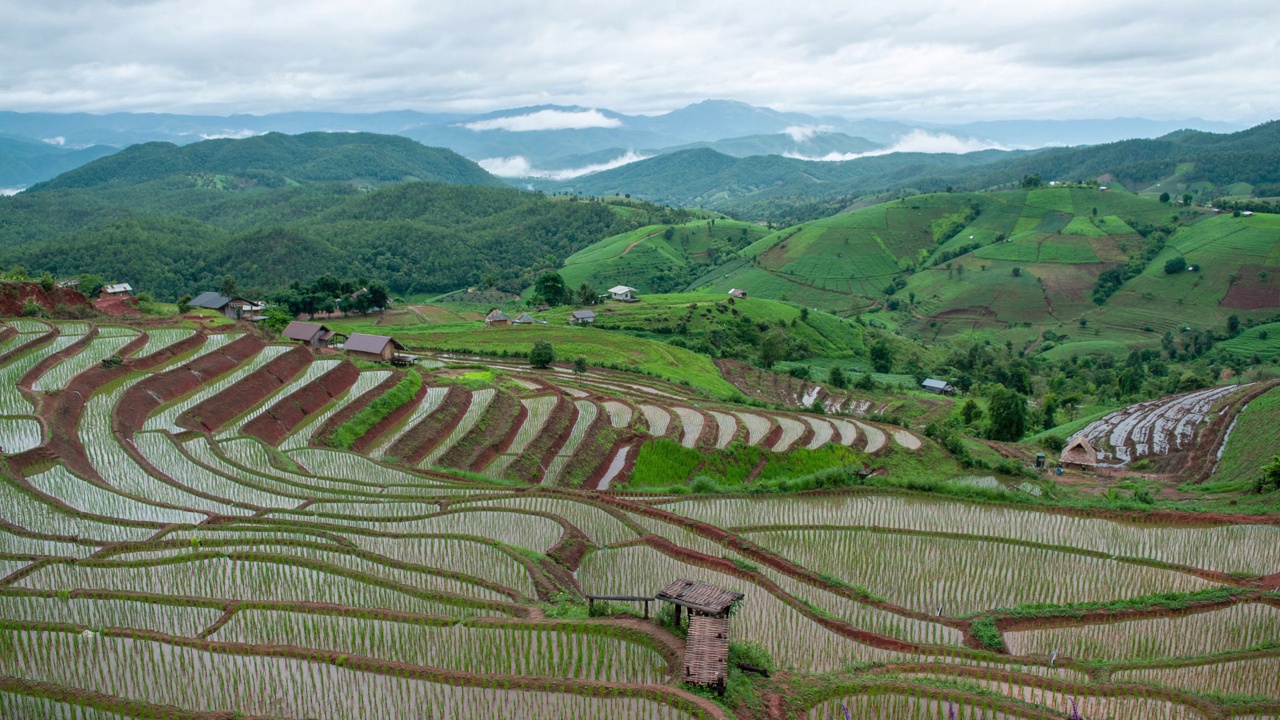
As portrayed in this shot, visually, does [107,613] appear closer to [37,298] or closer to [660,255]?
[37,298]

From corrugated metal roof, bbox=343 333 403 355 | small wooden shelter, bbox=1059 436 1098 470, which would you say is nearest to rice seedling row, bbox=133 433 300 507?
corrugated metal roof, bbox=343 333 403 355

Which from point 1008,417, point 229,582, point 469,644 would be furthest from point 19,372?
point 1008,417

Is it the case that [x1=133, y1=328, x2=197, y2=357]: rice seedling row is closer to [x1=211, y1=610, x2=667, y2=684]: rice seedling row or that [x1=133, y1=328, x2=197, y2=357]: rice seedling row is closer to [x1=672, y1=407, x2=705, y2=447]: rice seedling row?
[x1=672, y1=407, x2=705, y2=447]: rice seedling row

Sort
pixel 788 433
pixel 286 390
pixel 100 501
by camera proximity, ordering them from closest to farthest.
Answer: pixel 100 501
pixel 286 390
pixel 788 433

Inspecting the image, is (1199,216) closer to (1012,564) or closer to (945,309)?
(945,309)

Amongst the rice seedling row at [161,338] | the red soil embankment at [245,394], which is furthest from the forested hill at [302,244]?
the red soil embankment at [245,394]

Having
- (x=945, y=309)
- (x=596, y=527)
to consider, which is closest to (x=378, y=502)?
(x=596, y=527)

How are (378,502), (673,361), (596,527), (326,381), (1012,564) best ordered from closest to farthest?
1. (1012,564)
2. (596,527)
3. (378,502)
4. (326,381)
5. (673,361)

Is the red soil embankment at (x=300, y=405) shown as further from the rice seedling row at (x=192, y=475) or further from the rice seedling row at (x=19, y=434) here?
the rice seedling row at (x=19, y=434)
